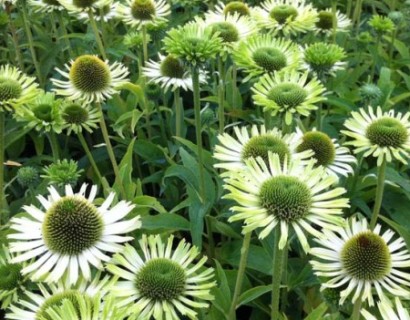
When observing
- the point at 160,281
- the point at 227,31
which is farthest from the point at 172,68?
the point at 160,281

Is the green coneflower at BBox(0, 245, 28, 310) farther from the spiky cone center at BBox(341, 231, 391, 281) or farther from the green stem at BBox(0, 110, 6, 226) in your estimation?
the spiky cone center at BBox(341, 231, 391, 281)

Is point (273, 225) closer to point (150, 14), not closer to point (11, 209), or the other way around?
point (11, 209)

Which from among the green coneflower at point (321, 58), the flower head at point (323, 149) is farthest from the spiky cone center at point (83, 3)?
the flower head at point (323, 149)

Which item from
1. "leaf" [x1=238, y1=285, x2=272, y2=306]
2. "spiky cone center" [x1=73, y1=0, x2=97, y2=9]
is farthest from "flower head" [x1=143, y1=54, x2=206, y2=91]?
"leaf" [x1=238, y1=285, x2=272, y2=306]

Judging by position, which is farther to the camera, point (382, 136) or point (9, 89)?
point (9, 89)

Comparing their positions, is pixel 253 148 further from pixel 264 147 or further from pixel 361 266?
pixel 361 266

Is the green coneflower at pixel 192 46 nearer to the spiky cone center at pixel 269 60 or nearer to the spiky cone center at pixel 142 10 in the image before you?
the spiky cone center at pixel 269 60
